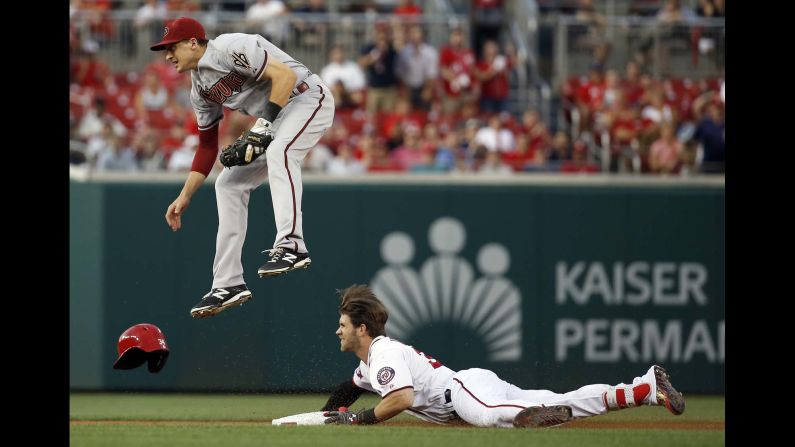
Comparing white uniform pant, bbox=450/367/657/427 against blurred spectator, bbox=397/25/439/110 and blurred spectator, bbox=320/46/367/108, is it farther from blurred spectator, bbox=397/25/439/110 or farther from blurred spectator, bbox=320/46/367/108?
blurred spectator, bbox=397/25/439/110

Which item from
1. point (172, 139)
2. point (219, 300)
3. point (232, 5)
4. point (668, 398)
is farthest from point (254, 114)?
point (232, 5)

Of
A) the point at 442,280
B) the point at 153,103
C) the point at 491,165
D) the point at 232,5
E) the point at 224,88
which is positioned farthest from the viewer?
the point at 232,5

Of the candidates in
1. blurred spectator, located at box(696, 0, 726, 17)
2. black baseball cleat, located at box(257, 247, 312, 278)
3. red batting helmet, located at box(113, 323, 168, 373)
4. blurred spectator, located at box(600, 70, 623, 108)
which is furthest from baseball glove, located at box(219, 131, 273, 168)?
blurred spectator, located at box(696, 0, 726, 17)

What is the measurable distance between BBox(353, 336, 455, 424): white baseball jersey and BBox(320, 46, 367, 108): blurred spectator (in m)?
6.99

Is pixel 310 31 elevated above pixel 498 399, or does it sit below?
above

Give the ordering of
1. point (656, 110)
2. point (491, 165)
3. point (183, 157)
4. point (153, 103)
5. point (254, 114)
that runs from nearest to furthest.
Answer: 1. point (254, 114)
2. point (183, 157)
3. point (491, 165)
4. point (656, 110)
5. point (153, 103)

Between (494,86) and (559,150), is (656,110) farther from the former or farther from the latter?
(494,86)

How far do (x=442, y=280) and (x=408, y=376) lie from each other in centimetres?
473

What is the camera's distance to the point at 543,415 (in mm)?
8867

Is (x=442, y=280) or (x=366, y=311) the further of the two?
(x=442, y=280)

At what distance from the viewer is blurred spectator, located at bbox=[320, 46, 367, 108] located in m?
→ 15.8

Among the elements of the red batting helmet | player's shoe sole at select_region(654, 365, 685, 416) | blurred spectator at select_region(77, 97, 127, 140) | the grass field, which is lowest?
the grass field

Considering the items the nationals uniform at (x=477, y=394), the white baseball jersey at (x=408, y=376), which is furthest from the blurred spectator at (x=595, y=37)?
the white baseball jersey at (x=408, y=376)
